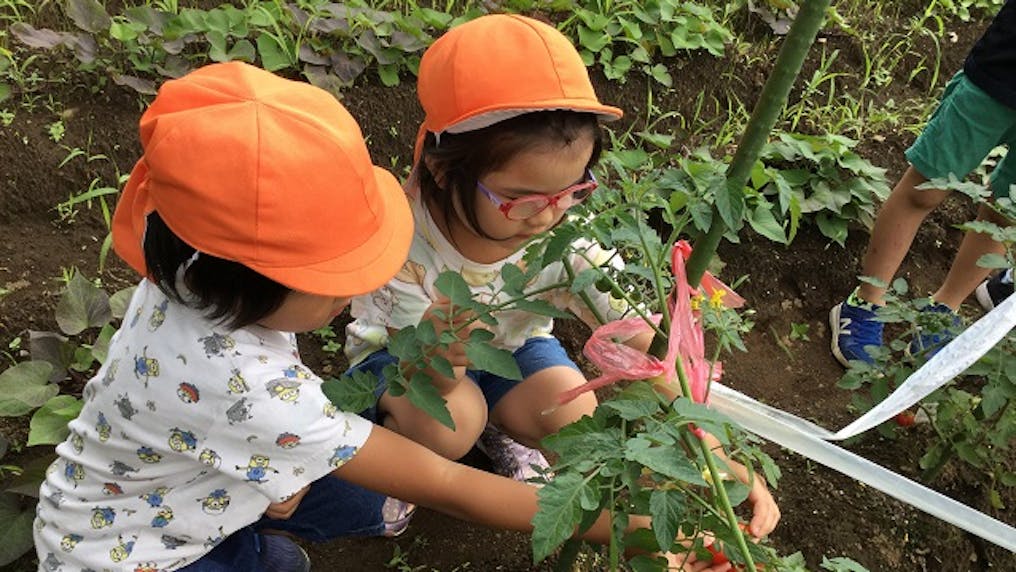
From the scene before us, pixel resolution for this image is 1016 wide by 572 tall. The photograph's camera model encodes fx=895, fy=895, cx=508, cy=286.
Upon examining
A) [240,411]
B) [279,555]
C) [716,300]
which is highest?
[716,300]

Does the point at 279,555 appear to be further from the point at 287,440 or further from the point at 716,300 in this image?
the point at 716,300

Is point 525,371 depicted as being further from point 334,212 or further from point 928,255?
point 928,255

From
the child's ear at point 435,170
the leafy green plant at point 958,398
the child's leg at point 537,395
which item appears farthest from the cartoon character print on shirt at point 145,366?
the leafy green plant at point 958,398

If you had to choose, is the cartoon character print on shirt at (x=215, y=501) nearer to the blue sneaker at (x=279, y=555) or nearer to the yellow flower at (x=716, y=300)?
the blue sneaker at (x=279, y=555)

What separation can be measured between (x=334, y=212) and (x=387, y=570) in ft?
3.27

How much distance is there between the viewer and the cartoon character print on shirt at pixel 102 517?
133cm

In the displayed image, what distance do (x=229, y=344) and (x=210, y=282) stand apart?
0.10 metres

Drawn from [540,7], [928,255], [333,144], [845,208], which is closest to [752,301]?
[845,208]

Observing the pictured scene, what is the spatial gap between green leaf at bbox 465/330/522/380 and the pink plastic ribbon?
103 mm

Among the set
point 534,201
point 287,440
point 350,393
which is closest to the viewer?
point 350,393

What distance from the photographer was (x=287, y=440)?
4.00 feet

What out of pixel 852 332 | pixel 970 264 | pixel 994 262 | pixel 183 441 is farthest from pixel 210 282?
pixel 970 264

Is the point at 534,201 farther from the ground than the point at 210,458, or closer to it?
farther from the ground

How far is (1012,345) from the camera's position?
1583 mm
